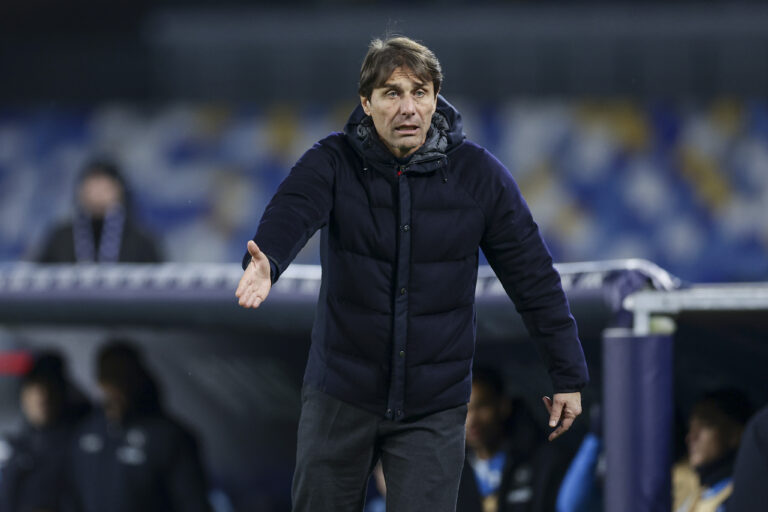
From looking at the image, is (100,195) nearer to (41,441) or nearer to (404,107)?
(41,441)

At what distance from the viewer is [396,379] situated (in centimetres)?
214

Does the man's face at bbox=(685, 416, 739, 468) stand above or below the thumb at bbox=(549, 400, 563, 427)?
below

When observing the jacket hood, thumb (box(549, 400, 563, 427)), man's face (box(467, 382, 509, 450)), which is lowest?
man's face (box(467, 382, 509, 450))

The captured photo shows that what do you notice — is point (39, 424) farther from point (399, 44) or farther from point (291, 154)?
point (291, 154)

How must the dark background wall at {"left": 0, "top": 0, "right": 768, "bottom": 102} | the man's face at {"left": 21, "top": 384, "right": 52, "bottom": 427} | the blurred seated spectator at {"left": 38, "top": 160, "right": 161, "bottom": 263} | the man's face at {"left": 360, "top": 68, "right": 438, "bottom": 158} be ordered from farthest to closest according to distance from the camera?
the dark background wall at {"left": 0, "top": 0, "right": 768, "bottom": 102} → the blurred seated spectator at {"left": 38, "top": 160, "right": 161, "bottom": 263} → the man's face at {"left": 21, "top": 384, "right": 52, "bottom": 427} → the man's face at {"left": 360, "top": 68, "right": 438, "bottom": 158}

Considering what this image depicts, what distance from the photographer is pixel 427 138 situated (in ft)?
7.18

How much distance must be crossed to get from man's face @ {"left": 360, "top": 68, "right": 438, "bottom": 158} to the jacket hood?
0.03m

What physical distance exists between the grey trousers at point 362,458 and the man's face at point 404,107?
1.70 feet

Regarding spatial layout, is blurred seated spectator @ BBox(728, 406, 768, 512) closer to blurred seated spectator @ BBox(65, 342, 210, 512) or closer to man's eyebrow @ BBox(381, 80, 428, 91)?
man's eyebrow @ BBox(381, 80, 428, 91)

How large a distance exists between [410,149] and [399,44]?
0.66 feet

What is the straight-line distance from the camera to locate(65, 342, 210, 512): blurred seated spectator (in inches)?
172

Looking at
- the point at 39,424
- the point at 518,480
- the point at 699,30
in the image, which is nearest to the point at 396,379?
the point at 518,480

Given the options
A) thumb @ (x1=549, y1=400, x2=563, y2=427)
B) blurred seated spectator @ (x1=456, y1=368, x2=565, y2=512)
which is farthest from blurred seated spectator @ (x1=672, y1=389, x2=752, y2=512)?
thumb @ (x1=549, y1=400, x2=563, y2=427)

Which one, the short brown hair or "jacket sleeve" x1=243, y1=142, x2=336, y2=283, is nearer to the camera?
"jacket sleeve" x1=243, y1=142, x2=336, y2=283
